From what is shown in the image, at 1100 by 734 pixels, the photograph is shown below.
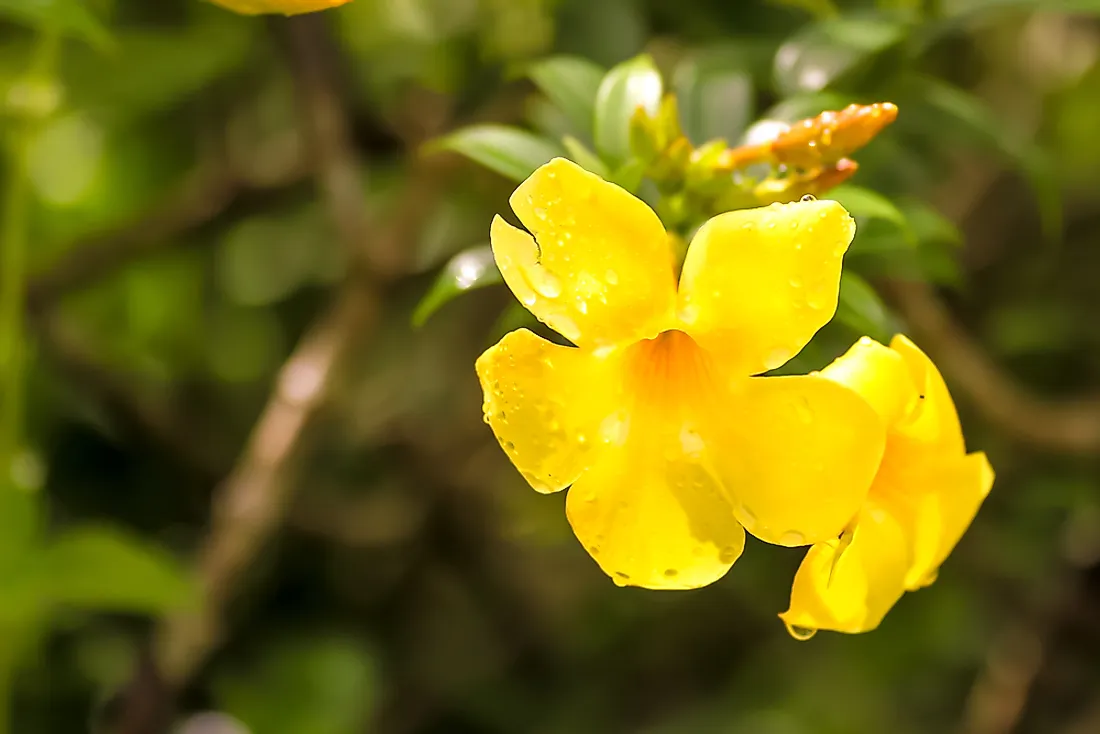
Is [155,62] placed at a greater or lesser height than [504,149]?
lesser

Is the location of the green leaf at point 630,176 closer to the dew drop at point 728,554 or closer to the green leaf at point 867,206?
the green leaf at point 867,206

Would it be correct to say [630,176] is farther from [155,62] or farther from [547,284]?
[155,62]

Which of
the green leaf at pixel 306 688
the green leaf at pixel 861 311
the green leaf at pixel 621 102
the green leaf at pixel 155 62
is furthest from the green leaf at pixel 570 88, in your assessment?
the green leaf at pixel 306 688

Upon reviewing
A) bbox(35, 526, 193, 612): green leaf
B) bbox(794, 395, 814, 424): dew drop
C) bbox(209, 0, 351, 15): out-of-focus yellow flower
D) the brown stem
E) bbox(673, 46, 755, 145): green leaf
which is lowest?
the brown stem

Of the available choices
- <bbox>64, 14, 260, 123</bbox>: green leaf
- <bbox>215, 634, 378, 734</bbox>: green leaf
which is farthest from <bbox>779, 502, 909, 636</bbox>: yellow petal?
<bbox>64, 14, 260, 123</bbox>: green leaf

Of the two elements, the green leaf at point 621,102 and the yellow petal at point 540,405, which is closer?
the yellow petal at point 540,405

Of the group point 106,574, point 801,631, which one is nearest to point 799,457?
point 801,631

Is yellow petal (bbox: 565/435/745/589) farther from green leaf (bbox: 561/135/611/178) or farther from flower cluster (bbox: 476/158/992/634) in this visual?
green leaf (bbox: 561/135/611/178)
